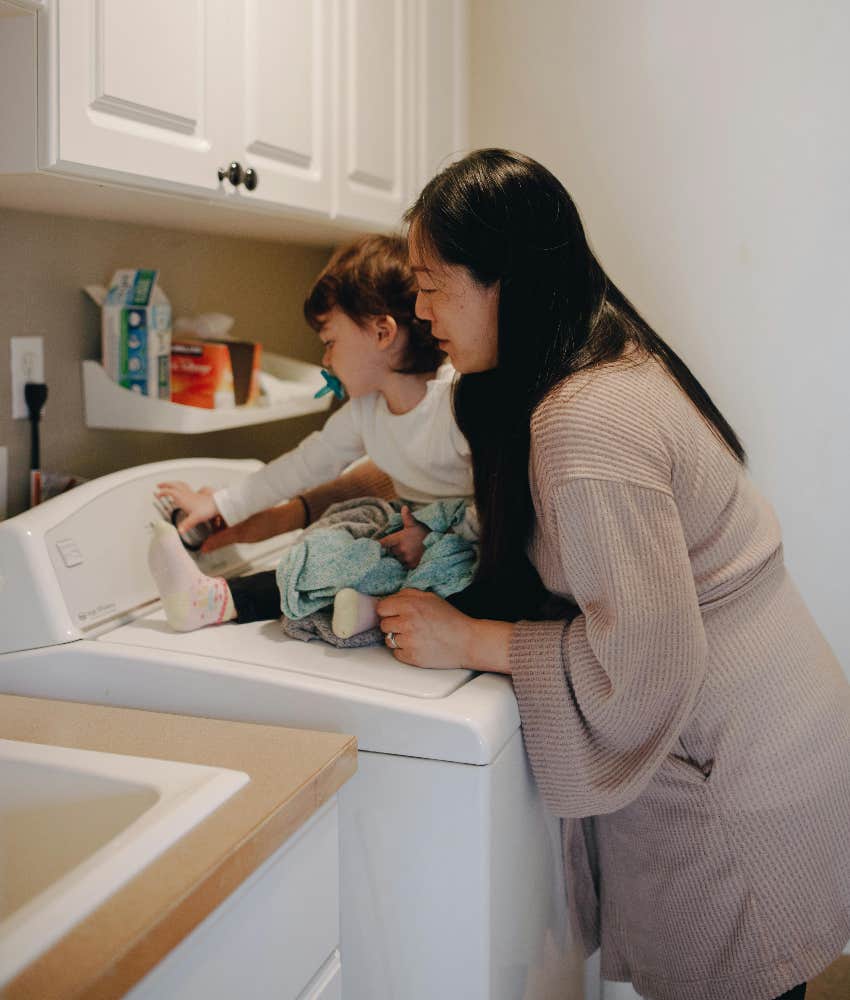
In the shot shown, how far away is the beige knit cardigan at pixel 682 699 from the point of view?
108 cm

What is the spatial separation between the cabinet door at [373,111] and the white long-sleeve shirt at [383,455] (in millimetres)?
350

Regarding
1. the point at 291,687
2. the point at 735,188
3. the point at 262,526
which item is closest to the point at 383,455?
the point at 262,526

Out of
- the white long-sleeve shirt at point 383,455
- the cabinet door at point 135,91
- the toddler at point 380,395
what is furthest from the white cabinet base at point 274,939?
the cabinet door at point 135,91

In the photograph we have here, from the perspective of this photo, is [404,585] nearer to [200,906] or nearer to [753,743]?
[753,743]

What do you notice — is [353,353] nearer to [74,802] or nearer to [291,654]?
[291,654]

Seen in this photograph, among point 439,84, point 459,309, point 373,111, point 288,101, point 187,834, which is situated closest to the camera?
point 187,834

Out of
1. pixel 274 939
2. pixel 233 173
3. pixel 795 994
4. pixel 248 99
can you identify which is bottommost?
pixel 795 994

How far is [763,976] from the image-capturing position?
122 cm

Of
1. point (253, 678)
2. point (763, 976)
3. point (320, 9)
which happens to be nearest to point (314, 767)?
point (253, 678)

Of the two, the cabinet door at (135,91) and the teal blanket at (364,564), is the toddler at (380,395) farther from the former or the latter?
the cabinet door at (135,91)

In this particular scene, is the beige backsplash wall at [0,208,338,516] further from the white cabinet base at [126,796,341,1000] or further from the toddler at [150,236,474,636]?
the white cabinet base at [126,796,341,1000]

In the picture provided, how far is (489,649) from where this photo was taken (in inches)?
48.3

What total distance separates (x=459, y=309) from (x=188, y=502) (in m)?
0.61

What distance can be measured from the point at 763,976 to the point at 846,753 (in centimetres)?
29
